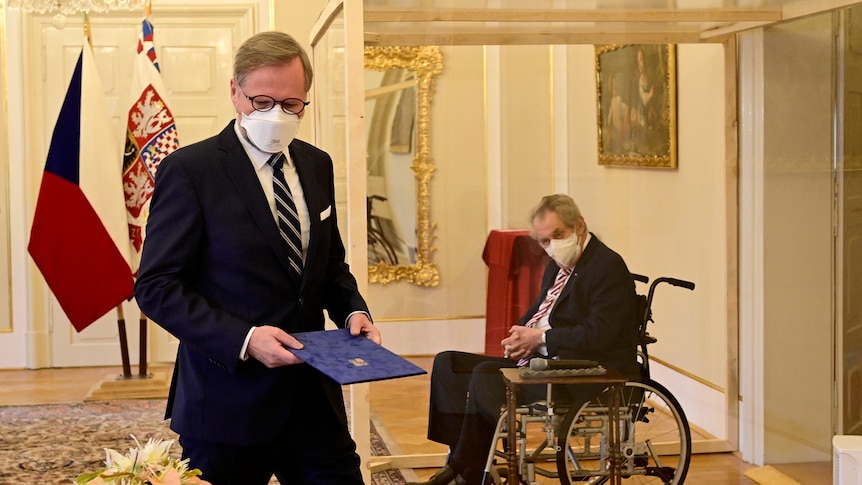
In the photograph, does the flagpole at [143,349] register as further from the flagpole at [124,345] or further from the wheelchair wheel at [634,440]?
the wheelchair wheel at [634,440]

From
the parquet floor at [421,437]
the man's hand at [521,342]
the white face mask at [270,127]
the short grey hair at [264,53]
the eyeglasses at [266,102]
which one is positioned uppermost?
the short grey hair at [264,53]

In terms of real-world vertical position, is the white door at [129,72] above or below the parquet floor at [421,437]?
above

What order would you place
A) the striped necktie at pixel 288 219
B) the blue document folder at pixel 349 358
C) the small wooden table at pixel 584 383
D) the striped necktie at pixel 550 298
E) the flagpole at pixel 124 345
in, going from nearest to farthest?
the blue document folder at pixel 349 358 → the striped necktie at pixel 288 219 → the small wooden table at pixel 584 383 → the striped necktie at pixel 550 298 → the flagpole at pixel 124 345

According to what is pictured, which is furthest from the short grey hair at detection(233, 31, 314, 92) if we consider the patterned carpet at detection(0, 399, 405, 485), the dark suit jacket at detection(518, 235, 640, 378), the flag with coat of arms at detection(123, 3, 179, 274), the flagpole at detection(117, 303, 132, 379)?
the flagpole at detection(117, 303, 132, 379)

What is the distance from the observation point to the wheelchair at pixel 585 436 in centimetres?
351

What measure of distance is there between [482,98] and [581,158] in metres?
0.44

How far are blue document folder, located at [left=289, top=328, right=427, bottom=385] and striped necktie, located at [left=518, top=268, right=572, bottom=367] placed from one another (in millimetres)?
1696

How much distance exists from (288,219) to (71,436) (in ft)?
11.6

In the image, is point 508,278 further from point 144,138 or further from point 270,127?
point 144,138

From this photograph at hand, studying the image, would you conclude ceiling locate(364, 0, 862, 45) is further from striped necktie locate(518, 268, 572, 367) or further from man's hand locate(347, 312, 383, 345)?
man's hand locate(347, 312, 383, 345)

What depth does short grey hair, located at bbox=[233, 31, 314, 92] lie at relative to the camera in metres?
1.93

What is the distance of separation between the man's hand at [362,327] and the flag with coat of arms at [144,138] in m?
4.19

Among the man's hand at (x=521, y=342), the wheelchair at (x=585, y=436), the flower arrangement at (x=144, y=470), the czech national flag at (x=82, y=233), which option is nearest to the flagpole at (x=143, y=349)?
the czech national flag at (x=82, y=233)

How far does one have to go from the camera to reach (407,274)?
4.00 m
